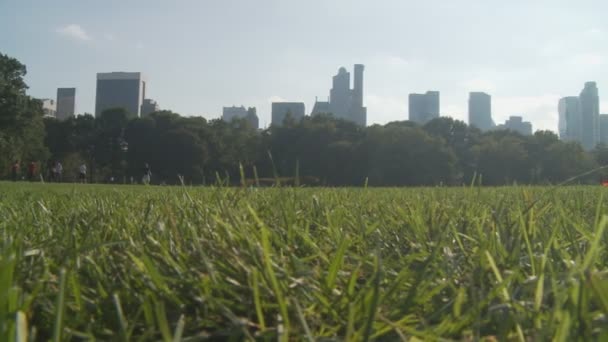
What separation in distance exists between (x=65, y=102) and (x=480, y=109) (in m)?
114

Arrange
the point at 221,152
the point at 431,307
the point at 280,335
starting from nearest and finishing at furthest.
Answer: the point at 280,335 < the point at 431,307 < the point at 221,152

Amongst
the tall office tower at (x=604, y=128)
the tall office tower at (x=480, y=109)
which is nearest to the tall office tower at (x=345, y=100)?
the tall office tower at (x=480, y=109)

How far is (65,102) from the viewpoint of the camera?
13412cm

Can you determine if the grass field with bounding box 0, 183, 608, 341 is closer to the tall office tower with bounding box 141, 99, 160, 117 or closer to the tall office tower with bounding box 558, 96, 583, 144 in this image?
the tall office tower with bounding box 558, 96, 583, 144

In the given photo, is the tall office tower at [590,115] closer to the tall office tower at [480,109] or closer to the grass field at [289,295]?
the tall office tower at [480,109]

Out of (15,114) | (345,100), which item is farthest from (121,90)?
(15,114)

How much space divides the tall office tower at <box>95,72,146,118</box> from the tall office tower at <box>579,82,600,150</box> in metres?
106

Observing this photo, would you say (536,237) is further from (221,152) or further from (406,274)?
(221,152)

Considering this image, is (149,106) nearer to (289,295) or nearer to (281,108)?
(281,108)

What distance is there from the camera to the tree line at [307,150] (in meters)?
63.4

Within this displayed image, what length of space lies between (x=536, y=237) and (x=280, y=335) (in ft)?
3.76

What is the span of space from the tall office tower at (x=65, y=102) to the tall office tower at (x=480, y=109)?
106 m

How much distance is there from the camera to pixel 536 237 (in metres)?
1.55

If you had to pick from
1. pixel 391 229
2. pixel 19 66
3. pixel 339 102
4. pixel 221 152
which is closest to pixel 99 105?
pixel 339 102
